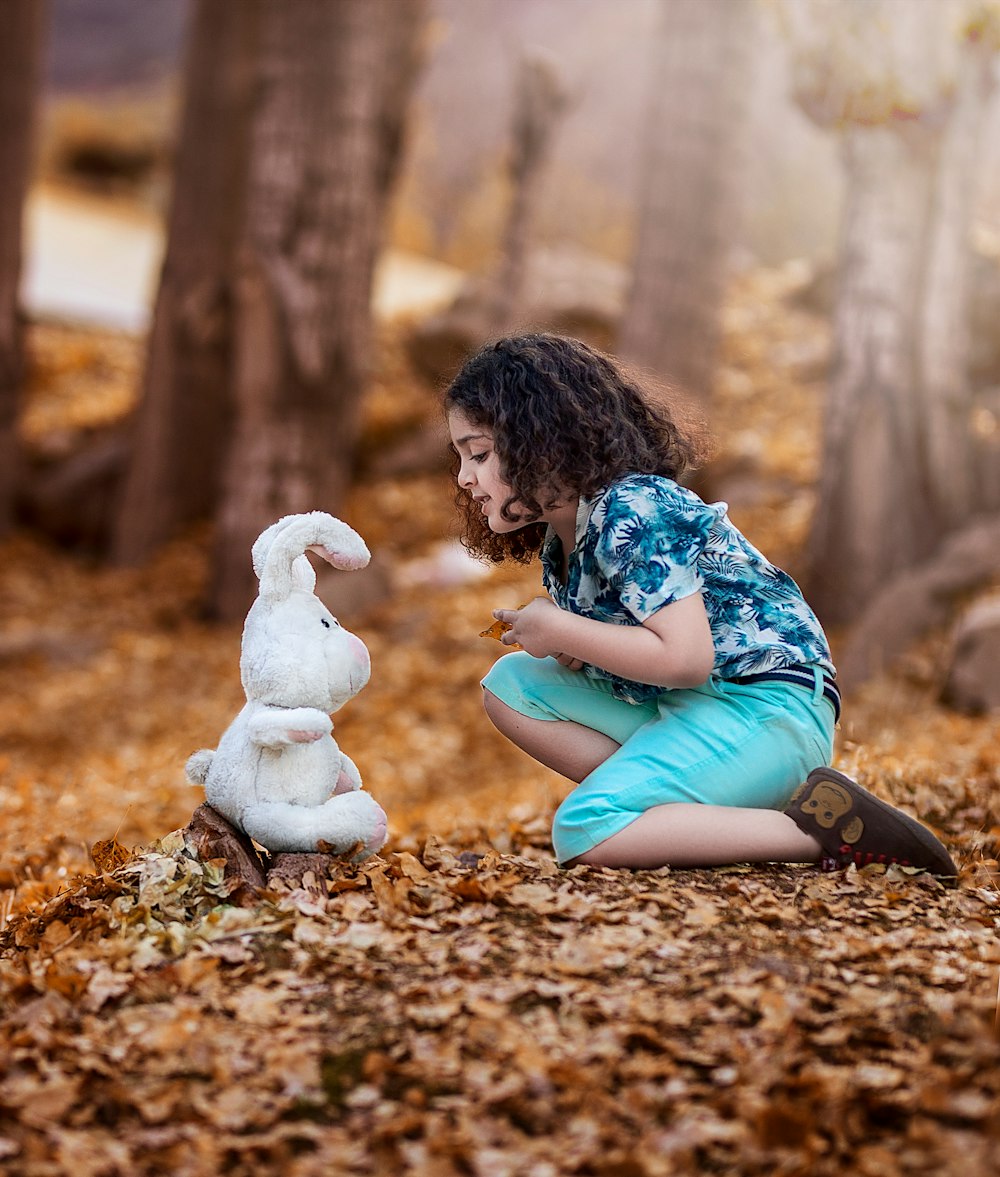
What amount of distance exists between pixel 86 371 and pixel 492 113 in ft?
40.5

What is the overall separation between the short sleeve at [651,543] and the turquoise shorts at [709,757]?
32 cm

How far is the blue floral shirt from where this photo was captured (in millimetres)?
2658

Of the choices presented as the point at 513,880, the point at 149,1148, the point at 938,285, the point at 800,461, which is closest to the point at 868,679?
the point at 938,285

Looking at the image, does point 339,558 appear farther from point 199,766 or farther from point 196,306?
point 196,306

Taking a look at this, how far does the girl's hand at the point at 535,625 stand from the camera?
8.76ft

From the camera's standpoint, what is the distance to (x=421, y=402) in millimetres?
9508

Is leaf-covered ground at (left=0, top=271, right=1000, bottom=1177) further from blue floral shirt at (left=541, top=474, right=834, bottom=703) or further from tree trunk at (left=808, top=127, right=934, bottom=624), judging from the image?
tree trunk at (left=808, top=127, right=934, bottom=624)

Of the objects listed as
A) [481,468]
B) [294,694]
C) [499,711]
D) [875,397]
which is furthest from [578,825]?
[875,397]

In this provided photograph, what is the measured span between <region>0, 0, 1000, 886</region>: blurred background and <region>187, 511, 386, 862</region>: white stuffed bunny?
0.94 meters

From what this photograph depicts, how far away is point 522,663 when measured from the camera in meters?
3.12

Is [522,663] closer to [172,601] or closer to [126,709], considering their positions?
[126,709]

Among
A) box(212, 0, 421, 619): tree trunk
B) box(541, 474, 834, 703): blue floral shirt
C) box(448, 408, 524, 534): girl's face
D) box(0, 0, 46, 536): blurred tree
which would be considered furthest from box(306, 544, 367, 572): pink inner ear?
box(0, 0, 46, 536): blurred tree

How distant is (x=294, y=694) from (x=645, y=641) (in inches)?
29.3

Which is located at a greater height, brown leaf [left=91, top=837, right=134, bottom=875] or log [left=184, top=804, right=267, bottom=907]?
log [left=184, top=804, right=267, bottom=907]
